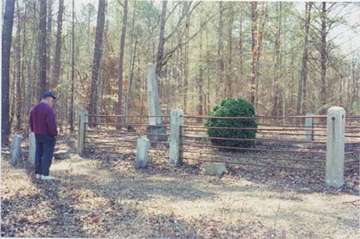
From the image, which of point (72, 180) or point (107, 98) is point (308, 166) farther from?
point (107, 98)

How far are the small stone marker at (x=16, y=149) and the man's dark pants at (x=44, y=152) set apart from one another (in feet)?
4.12

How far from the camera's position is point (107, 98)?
11195 millimetres

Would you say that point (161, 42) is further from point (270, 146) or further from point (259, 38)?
point (270, 146)

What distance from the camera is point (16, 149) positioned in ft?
20.1

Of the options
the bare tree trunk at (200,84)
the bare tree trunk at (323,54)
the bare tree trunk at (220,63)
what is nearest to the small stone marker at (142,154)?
the bare tree trunk at (200,84)

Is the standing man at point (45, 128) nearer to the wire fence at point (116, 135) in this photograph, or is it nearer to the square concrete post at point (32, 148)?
the square concrete post at point (32, 148)

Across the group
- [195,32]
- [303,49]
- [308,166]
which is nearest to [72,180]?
[308,166]

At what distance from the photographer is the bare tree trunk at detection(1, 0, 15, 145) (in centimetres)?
564

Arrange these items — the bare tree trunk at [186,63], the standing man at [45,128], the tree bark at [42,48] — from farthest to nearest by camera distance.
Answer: the bare tree trunk at [186,63] → the tree bark at [42,48] → the standing man at [45,128]

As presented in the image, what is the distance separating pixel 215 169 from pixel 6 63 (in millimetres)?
3393

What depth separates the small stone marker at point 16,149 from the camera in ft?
19.8

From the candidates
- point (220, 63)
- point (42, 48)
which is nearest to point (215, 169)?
point (42, 48)

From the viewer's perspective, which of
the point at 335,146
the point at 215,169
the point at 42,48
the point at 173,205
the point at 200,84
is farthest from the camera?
the point at 200,84

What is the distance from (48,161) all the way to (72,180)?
397 millimetres
